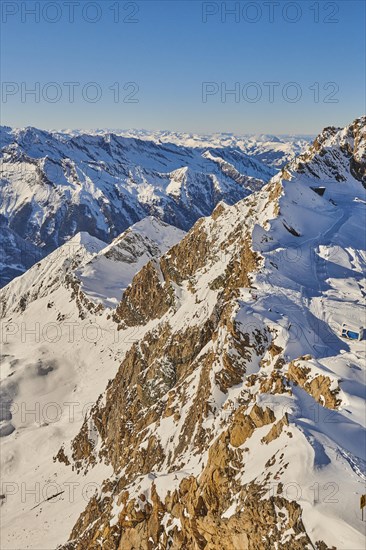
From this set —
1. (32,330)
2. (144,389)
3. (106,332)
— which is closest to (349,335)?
(144,389)

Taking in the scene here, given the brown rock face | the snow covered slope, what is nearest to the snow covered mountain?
the brown rock face

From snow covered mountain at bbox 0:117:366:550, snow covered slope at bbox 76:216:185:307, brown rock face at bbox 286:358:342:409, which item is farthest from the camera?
snow covered slope at bbox 76:216:185:307

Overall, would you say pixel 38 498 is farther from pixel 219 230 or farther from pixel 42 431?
pixel 219 230

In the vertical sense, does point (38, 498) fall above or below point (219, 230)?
below

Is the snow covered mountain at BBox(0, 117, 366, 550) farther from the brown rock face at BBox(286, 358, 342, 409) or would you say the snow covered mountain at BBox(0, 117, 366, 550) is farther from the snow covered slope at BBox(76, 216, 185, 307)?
the snow covered slope at BBox(76, 216, 185, 307)

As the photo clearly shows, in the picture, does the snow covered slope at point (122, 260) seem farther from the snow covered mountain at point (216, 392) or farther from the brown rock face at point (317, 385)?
the brown rock face at point (317, 385)

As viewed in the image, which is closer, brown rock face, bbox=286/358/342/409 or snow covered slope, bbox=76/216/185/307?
brown rock face, bbox=286/358/342/409

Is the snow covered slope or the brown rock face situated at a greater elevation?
the snow covered slope

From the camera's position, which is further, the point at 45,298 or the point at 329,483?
the point at 45,298

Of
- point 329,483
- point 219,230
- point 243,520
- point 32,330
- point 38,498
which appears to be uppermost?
point 219,230
